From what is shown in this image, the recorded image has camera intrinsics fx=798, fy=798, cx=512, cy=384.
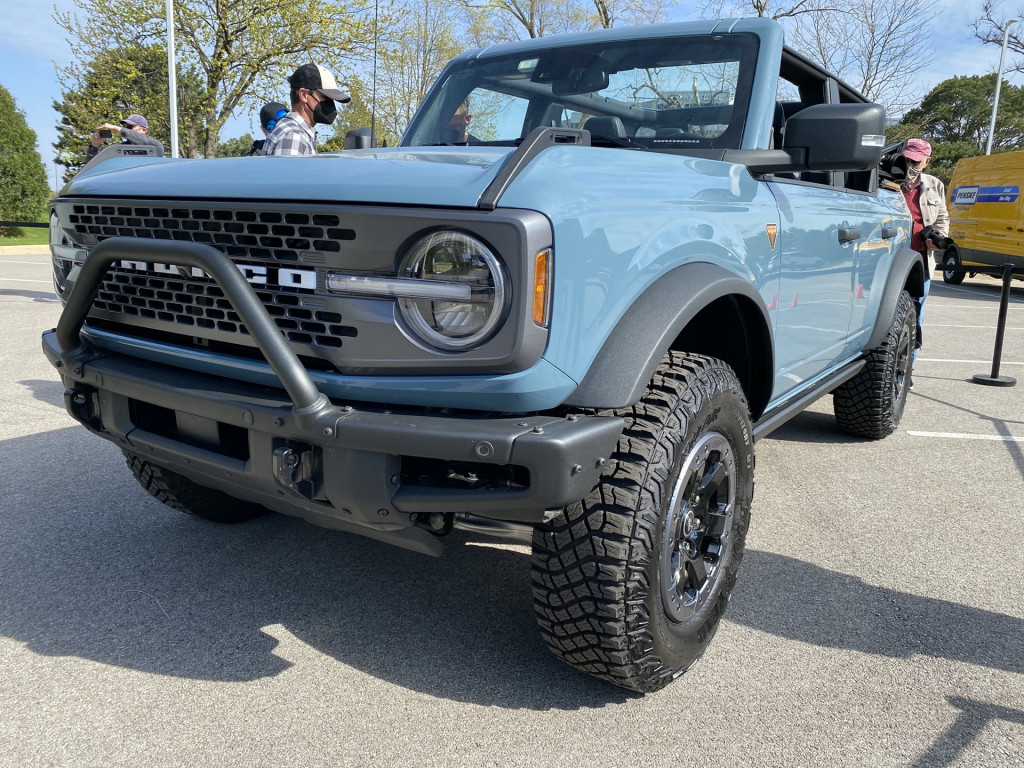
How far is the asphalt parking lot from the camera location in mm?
1961

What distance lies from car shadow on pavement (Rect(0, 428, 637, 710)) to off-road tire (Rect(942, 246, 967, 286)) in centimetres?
1615

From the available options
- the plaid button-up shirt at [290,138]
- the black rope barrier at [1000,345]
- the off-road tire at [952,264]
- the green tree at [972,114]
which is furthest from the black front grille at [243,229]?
the green tree at [972,114]

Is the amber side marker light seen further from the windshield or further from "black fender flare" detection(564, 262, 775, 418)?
the windshield

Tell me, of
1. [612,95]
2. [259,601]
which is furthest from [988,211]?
[259,601]

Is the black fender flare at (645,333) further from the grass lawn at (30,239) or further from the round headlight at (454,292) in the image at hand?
the grass lawn at (30,239)

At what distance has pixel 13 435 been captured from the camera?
422 centimetres

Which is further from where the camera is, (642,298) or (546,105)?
(546,105)

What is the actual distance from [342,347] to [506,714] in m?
1.05

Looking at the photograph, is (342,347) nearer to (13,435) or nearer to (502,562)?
(502,562)

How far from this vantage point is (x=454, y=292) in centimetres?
165

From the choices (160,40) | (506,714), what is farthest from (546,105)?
(160,40)

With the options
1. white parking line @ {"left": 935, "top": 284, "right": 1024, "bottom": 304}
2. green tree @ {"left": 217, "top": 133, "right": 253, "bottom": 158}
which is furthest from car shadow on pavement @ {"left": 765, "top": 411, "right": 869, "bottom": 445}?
green tree @ {"left": 217, "top": 133, "right": 253, "bottom": 158}

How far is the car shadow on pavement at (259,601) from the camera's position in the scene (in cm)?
226

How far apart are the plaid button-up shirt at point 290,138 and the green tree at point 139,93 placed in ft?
57.1
